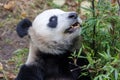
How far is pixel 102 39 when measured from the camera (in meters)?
4.72

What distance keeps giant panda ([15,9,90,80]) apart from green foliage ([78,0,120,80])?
0.20 meters

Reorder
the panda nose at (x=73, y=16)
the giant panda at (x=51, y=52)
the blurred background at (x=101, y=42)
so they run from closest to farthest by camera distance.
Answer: the blurred background at (x=101, y=42)
the panda nose at (x=73, y=16)
the giant panda at (x=51, y=52)

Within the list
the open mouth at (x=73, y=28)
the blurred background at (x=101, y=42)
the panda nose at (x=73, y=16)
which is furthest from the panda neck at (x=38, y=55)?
the panda nose at (x=73, y=16)

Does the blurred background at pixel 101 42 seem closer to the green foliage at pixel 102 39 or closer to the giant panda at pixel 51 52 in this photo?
Result: the green foliage at pixel 102 39

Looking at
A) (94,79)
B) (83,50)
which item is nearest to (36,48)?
(83,50)

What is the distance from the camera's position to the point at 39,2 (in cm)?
773

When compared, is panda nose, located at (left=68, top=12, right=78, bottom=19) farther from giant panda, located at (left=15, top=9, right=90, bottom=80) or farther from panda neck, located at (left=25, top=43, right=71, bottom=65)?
panda neck, located at (left=25, top=43, right=71, bottom=65)

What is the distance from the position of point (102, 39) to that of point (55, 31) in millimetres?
555

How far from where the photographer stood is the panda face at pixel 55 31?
481 cm

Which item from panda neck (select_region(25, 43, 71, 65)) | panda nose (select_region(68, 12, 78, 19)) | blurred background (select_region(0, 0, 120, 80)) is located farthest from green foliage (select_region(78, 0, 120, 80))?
panda neck (select_region(25, 43, 71, 65))

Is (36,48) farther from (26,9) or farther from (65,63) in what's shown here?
(26,9)

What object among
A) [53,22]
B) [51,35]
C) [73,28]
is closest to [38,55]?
[51,35]

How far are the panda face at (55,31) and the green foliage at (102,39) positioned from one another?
14 cm

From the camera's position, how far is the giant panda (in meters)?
4.94
